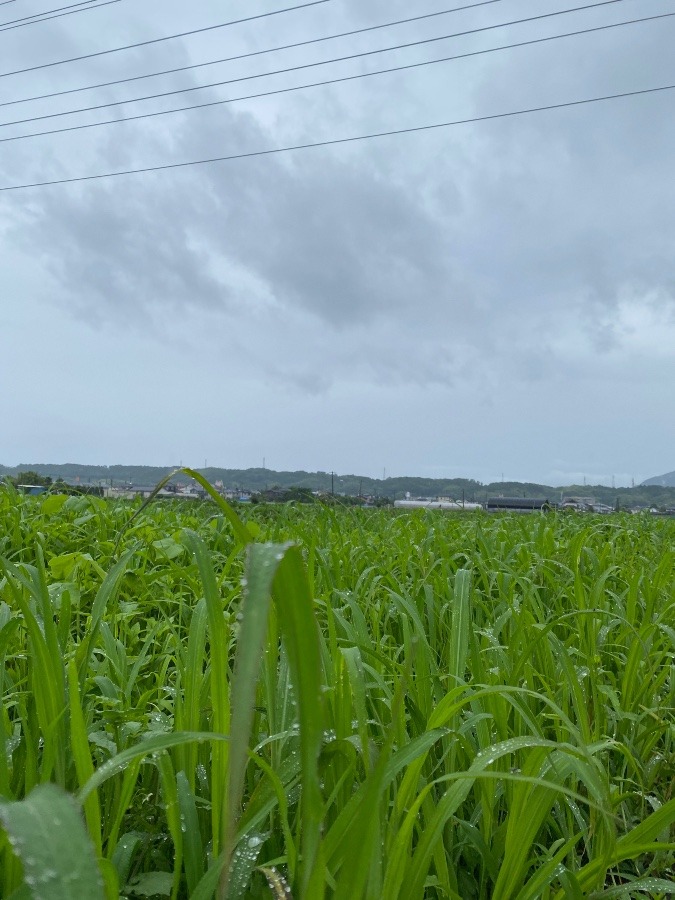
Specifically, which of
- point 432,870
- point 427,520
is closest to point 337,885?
point 432,870

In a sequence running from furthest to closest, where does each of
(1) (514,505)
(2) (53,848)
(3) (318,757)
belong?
(1) (514,505) < (3) (318,757) < (2) (53,848)

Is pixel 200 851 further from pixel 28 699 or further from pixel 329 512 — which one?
pixel 329 512

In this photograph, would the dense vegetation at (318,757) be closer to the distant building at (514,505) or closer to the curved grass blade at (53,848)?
the curved grass blade at (53,848)

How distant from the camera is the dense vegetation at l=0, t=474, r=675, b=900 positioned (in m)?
0.57

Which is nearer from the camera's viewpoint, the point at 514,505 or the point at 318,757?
the point at 318,757

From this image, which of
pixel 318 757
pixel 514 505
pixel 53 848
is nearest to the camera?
pixel 53 848

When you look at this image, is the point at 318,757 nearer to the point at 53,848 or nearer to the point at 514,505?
the point at 53,848

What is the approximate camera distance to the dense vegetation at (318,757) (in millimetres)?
567

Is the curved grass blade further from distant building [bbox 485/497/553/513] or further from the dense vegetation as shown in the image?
distant building [bbox 485/497/553/513]

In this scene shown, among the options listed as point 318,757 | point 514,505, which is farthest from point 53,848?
point 514,505

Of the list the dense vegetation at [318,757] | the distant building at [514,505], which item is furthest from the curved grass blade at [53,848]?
the distant building at [514,505]

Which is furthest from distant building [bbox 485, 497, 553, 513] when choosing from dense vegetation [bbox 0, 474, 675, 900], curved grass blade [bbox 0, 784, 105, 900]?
curved grass blade [bbox 0, 784, 105, 900]

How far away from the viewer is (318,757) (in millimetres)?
611

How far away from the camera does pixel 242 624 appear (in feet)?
1.60
